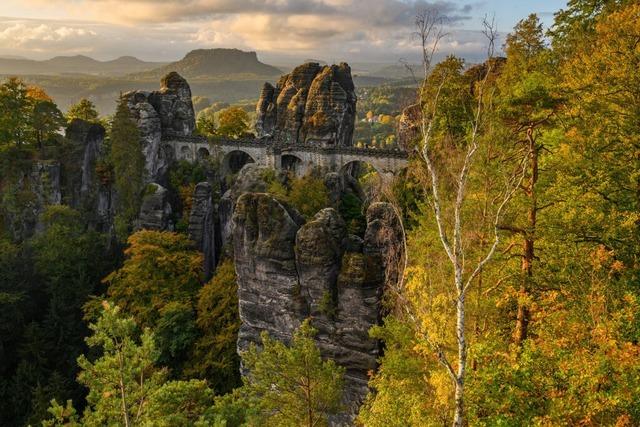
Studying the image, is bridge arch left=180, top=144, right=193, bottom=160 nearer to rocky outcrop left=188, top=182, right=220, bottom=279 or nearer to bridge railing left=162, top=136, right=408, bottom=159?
bridge railing left=162, top=136, right=408, bottom=159

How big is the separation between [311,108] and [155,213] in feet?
67.2

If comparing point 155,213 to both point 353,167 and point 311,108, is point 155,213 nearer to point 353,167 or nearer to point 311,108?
point 311,108

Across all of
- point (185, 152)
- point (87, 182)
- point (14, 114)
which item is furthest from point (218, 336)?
point (14, 114)

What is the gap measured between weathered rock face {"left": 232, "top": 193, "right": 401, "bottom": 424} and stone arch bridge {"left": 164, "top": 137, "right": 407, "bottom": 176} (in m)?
23.1

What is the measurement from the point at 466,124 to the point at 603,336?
1932 cm

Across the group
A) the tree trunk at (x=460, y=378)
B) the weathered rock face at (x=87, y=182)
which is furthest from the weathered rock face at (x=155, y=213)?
the tree trunk at (x=460, y=378)

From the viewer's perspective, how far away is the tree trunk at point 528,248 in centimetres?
1278

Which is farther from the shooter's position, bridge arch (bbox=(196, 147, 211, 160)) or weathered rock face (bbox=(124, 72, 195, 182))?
bridge arch (bbox=(196, 147, 211, 160))

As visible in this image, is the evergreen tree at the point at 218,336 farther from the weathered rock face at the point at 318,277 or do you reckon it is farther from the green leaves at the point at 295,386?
the green leaves at the point at 295,386

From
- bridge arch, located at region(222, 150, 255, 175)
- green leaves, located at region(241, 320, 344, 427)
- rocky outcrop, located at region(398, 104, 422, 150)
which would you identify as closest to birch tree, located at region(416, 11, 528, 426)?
green leaves, located at region(241, 320, 344, 427)

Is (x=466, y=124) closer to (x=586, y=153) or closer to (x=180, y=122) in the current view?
(x=586, y=153)

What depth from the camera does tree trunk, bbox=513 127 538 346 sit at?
12.8 metres

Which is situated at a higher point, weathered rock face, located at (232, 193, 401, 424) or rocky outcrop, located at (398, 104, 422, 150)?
rocky outcrop, located at (398, 104, 422, 150)

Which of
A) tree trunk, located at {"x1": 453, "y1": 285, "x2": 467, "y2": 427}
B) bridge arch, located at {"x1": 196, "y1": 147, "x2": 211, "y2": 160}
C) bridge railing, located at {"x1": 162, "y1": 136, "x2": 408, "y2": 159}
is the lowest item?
tree trunk, located at {"x1": 453, "y1": 285, "x2": 467, "y2": 427}
